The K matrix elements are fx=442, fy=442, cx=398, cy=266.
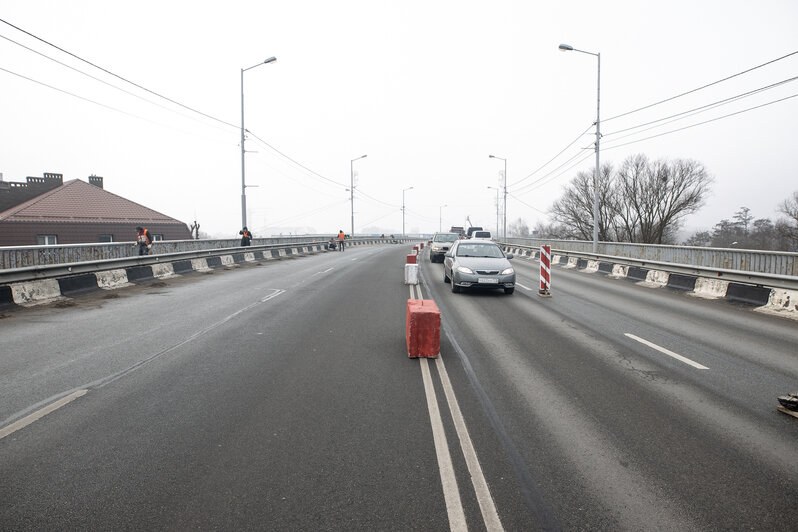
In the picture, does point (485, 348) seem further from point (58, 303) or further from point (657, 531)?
point (58, 303)

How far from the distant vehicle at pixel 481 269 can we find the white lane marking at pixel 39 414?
931 cm

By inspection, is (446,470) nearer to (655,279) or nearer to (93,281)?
(93,281)

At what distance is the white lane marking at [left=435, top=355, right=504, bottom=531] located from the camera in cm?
270

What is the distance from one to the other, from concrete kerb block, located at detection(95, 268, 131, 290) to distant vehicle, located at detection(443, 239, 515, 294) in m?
10.3

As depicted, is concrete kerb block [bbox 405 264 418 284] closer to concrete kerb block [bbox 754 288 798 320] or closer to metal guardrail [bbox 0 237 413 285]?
concrete kerb block [bbox 754 288 798 320]

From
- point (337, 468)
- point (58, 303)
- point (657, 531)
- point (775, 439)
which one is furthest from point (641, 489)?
point (58, 303)

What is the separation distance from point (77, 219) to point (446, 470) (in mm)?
44597

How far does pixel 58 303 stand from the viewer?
34.7 ft

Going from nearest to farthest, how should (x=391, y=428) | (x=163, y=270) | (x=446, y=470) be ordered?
(x=446, y=470), (x=391, y=428), (x=163, y=270)

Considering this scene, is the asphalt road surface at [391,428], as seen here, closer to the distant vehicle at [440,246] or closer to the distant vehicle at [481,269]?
the distant vehicle at [481,269]

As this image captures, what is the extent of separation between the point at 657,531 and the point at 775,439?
6.76 feet

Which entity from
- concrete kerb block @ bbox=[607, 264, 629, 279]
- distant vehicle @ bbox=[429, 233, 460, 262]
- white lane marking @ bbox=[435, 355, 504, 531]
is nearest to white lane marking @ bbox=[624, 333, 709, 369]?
white lane marking @ bbox=[435, 355, 504, 531]

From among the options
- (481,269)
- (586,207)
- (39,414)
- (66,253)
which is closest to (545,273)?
(481,269)

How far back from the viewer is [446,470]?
3244 millimetres
